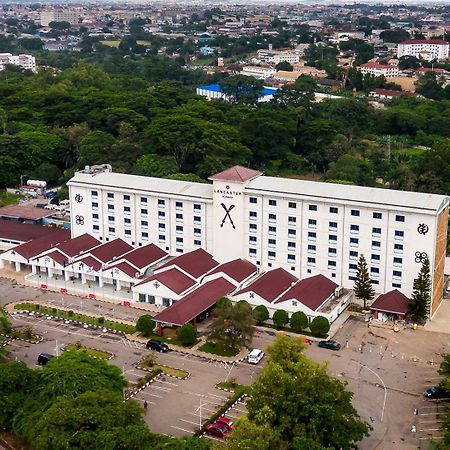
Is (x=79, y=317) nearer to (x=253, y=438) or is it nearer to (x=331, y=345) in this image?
(x=331, y=345)

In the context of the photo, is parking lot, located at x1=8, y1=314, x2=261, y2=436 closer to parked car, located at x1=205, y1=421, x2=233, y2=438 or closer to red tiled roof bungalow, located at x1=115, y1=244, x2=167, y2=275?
parked car, located at x1=205, y1=421, x2=233, y2=438

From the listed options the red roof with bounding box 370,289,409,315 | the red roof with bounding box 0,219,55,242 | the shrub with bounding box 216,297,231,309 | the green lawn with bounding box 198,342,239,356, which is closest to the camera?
the green lawn with bounding box 198,342,239,356

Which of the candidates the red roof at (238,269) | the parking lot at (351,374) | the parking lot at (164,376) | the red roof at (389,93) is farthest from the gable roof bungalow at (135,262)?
the red roof at (389,93)

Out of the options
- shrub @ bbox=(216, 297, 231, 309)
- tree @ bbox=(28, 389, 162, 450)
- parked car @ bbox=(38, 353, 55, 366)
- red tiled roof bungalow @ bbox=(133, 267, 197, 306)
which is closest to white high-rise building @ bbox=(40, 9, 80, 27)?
red tiled roof bungalow @ bbox=(133, 267, 197, 306)

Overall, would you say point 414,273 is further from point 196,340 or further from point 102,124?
point 102,124

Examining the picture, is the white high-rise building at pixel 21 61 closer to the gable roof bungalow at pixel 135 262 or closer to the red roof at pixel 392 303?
the gable roof bungalow at pixel 135 262

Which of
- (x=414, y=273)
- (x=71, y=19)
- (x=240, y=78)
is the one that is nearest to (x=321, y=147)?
(x=240, y=78)
